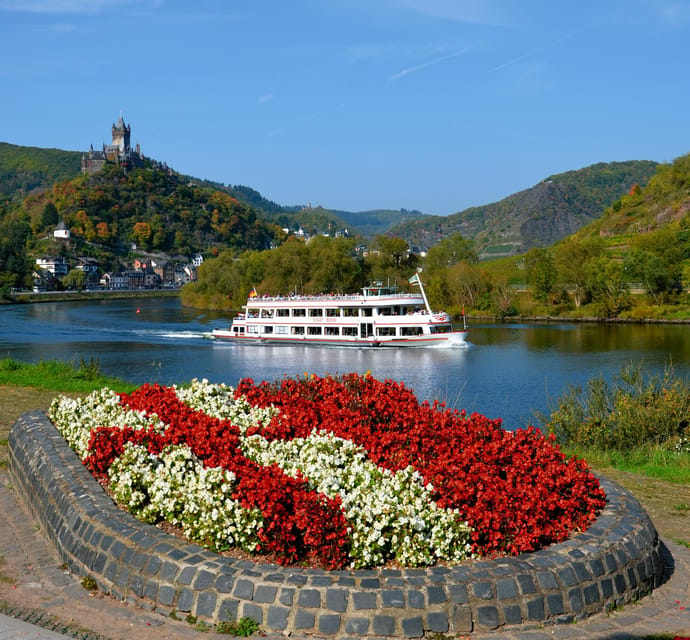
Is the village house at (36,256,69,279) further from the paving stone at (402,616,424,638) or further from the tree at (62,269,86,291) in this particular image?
the paving stone at (402,616,424,638)

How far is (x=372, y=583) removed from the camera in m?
5.83

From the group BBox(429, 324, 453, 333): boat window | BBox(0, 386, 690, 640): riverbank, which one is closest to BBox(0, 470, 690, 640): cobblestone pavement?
BBox(0, 386, 690, 640): riverbank

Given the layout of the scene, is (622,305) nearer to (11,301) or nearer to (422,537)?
(422,537)

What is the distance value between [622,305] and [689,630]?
67112 mm

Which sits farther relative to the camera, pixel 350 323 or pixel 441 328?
pixel 350 323

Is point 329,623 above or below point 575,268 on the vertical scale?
below

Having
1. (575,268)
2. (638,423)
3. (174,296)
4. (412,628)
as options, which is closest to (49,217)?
(174,296)

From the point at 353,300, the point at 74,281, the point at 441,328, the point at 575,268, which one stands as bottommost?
the point at 441,328

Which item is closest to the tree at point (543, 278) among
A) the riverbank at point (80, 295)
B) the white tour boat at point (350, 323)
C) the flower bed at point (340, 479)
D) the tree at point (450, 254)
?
the tree at point (450, 254)

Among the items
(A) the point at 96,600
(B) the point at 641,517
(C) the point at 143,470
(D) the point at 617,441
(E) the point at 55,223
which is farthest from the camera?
(E) the point at 55,223

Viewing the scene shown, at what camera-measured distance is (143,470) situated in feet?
25.7

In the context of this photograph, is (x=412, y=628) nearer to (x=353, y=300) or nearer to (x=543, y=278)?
(x=353, y=300)

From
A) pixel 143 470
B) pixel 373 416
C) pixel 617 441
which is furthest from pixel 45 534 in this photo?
pixel 617 441

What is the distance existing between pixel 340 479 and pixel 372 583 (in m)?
1.67
